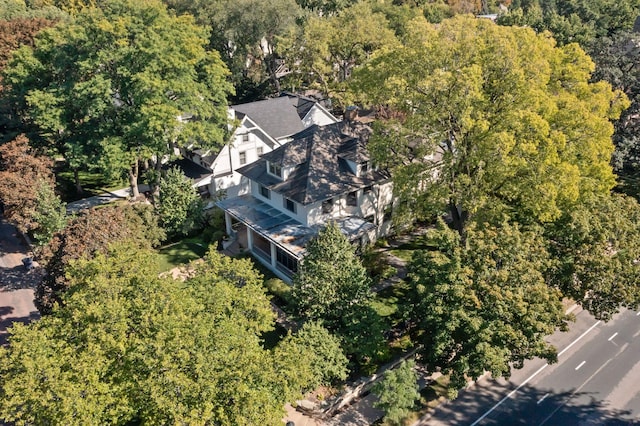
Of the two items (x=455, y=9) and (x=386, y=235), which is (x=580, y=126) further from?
(x=455, y=9)

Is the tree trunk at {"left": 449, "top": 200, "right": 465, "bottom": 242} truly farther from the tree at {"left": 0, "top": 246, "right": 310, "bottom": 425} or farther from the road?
the tree at {"left": 0, "top": 246, "right": 310, "bottom": 425}

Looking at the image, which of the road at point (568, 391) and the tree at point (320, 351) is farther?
the road at point (568, 391)

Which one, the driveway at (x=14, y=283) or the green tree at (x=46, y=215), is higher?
the green tree at (x=46, y=215)

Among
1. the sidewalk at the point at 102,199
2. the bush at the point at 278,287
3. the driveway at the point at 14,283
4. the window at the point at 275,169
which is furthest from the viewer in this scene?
the sidewalk at the point at 102,199

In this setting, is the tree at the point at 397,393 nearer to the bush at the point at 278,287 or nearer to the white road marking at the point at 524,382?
the white road marking at the point at 524,382

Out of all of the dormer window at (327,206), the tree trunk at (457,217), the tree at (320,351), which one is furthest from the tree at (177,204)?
the tree trunk at (457,217)

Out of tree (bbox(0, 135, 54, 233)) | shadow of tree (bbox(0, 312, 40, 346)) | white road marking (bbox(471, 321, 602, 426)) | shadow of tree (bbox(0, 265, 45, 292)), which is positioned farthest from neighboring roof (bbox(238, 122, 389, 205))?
shadow of tree (bbox(0, 312, 40, 346))

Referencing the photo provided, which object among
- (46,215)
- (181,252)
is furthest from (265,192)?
(46,215)
